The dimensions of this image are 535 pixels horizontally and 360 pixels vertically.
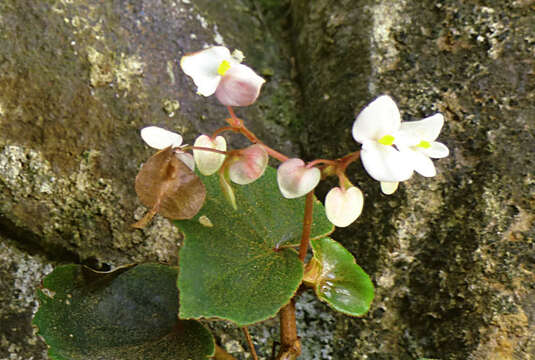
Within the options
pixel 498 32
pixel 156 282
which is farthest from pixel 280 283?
pixel 498 32

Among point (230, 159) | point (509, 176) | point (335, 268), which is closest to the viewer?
point (230, 159)

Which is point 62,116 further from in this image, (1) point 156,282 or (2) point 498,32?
(2) point 498,32

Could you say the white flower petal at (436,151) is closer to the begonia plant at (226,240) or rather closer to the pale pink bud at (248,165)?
the begonia plant at (226,240)

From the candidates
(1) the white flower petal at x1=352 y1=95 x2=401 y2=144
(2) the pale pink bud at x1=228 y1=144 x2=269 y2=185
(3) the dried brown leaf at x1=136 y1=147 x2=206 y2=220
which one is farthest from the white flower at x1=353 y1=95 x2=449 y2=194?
(3) the dried brown leaf at x1=136 y1=147 x2=206 y2=220

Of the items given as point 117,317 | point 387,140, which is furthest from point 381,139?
point 117,317

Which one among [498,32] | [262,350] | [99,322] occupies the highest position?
[498,32]

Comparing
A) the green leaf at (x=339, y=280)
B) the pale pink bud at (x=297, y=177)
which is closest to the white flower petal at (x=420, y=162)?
the pale pink bud at (x=297, y=177)

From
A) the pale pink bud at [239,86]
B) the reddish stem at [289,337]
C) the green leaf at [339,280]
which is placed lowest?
the reddish stem at [289,337]

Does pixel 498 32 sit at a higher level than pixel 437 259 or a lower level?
higher
